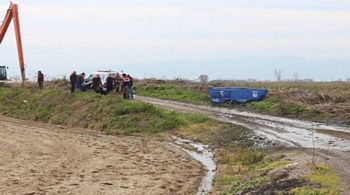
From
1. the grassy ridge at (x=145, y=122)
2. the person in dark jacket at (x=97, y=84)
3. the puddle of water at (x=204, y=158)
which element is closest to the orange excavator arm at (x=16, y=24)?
the grassy ridge at (x=145, y=122)

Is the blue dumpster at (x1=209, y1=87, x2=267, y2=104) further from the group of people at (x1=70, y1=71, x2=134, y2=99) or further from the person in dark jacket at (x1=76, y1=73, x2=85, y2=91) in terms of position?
the person in dark jacket at (x1=76, y1=73, x2=85, y2=91)

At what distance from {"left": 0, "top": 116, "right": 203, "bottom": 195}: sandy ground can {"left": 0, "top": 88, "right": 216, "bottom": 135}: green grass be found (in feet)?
6.94

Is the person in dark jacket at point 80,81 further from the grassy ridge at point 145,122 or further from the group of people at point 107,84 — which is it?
the grassy ridge at point 145,122

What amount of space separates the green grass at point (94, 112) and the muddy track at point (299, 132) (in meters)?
2.48

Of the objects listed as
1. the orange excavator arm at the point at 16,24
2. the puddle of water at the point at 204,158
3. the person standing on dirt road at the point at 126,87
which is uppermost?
the orange excavator arm at the point at 16,24

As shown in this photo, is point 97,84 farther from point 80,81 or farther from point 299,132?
point 299,132

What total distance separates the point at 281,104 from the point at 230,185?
55.0 feet

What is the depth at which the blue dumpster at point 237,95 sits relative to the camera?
33.7 metres

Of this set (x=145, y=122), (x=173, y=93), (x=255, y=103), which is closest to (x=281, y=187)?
(x=145, y=122)

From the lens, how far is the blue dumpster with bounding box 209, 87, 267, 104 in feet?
111

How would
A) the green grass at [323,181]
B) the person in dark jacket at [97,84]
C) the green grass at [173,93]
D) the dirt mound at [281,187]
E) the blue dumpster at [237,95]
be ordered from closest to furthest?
the green grass at [323,181]
the dirt mound at [281,187]
the blue dumpster at [237,95]
the person in dark jacket at [97,84]
the green grass at [173,93]

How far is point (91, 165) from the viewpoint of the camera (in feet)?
58.3

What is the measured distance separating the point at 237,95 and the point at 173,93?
283 inches

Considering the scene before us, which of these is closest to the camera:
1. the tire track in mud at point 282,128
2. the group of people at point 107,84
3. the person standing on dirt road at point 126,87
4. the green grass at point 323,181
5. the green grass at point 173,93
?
the green grass at point 323,181
